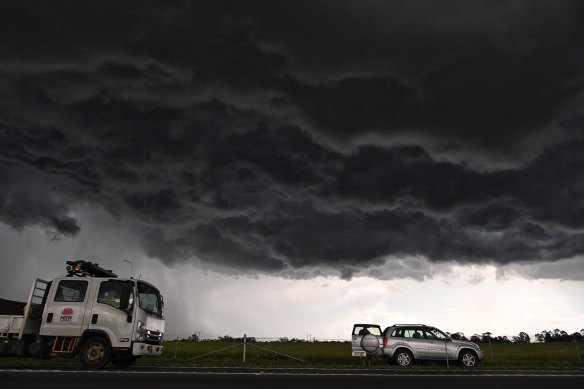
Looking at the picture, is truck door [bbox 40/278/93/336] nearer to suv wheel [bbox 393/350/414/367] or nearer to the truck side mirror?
the truck side mirror

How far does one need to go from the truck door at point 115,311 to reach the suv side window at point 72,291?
638 millimetres

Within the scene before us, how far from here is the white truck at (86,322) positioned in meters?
14.4

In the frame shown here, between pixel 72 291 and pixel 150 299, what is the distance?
8.89 ft

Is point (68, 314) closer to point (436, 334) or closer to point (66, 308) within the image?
point (66, 308)

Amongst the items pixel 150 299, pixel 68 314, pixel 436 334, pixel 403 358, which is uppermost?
pixel 150 299

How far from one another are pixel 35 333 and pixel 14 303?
61.1 inches

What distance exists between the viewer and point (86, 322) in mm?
14672

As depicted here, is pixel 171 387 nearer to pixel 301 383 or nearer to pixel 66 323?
pixel 301 383

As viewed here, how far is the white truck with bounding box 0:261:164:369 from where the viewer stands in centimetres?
1441

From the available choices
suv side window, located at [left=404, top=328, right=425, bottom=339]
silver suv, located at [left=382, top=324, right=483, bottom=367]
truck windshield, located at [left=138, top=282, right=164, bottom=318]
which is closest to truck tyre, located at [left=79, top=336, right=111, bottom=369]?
truck windshield, located at [left=138, top=282, right=164, bottom=318]

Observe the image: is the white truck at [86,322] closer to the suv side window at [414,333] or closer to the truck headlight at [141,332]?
the truck headlight at [141,332]

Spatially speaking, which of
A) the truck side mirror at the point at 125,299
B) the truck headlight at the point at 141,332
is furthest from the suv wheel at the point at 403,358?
the truck side mirror at the point at 125,299

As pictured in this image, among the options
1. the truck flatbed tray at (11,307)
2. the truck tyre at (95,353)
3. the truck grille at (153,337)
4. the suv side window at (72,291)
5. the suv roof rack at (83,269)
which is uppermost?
the suv roof rack at (83,269)

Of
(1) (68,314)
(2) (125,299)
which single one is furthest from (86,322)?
(2) (125,299)
